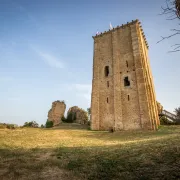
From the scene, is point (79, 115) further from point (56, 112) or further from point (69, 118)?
point (56, 112)

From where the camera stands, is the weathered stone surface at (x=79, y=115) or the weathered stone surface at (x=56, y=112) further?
the weathered stone surface at (x=79, y=115)

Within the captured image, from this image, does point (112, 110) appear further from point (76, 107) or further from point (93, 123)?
point (76, 107)

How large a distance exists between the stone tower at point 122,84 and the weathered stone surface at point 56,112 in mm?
12012

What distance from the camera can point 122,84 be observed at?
24156 mm

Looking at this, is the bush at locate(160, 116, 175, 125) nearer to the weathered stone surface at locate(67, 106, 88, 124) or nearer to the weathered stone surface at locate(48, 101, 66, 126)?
the weathered stone surface at locate(67, 106, 88, 124)

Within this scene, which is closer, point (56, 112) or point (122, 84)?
point (122, 84)

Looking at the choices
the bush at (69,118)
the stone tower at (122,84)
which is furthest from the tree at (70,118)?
the stone tower at (122,84)

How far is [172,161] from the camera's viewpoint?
19.8ft

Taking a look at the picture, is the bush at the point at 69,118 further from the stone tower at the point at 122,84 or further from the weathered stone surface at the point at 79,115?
the stone tower at the point at 122,84

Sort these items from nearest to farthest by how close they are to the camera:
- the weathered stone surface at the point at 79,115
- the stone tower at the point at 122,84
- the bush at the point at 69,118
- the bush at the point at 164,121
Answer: the stone tower at the point at 122,84, the bush at the point at 164,121, the weathered stone surface at the point at 79,115, the bush at the point at 69,118

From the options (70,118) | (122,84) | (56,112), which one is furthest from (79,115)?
(122,84)

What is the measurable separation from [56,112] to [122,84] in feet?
55.5

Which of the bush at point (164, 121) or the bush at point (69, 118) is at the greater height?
the bush at point (69, 118)

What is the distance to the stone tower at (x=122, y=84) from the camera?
2192cm
